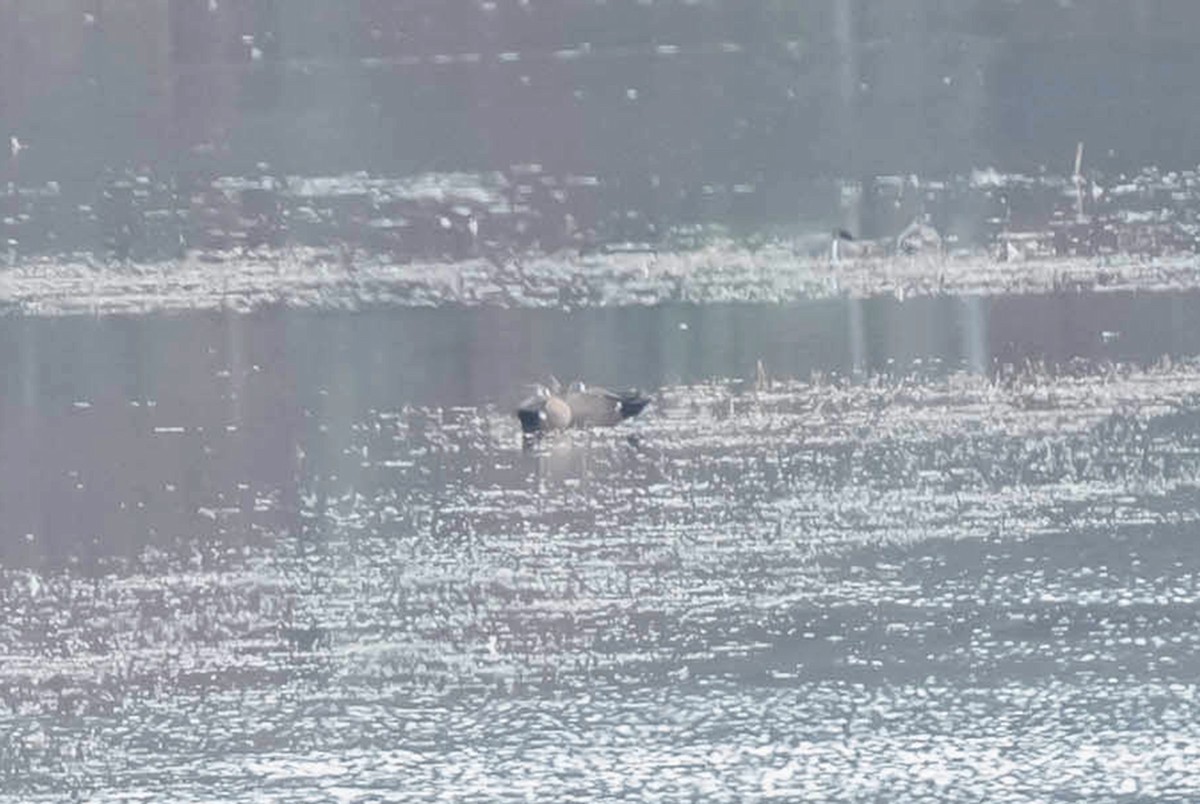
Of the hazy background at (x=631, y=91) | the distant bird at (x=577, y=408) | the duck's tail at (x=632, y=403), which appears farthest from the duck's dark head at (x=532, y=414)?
the hazy background at (x=631, y=91)

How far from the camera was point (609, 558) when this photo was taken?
239 centimetres

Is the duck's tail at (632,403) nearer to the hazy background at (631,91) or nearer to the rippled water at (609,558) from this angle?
the rippled water at (609,558)

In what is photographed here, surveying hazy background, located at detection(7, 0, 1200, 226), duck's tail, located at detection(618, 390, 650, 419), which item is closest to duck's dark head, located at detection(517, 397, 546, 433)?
duck's tail, located at detection(618, 390, 650, 419)

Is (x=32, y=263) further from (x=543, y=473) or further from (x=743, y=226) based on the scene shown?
(x=743, y=226)

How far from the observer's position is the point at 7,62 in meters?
2.57

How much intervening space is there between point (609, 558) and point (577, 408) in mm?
229

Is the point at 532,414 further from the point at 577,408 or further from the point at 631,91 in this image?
the point at 631,91

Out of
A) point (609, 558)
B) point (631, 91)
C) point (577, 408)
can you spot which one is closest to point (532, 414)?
point (577, 408)

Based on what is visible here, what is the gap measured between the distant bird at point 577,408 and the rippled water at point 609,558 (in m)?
0.02

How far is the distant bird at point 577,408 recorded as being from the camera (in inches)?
97.0

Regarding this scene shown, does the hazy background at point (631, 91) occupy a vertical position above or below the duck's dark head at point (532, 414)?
above

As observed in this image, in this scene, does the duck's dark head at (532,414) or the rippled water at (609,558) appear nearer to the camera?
the rippled water at (609,558)

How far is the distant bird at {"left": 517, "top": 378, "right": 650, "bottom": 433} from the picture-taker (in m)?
2.46

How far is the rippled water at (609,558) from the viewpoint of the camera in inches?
91.4
